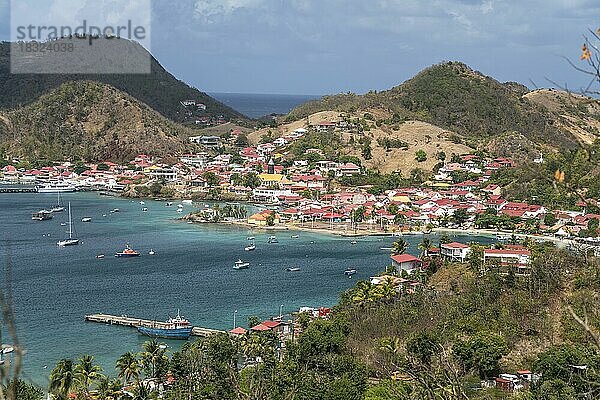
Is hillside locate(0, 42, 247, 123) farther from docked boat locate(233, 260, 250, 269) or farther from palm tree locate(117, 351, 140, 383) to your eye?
palm tree locate(117, 351, 140, 383)

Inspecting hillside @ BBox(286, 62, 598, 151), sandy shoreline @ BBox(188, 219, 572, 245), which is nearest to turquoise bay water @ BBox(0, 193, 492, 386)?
sandy shoreline @ BBox(188, 219, 572, 245)

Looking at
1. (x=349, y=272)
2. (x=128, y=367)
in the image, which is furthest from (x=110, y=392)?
(x=349, y=272)

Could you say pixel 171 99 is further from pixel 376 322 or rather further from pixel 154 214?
pixel 376 322

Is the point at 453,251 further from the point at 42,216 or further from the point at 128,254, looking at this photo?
the point at 42,216

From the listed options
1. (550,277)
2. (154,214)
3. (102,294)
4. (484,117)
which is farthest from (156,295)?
(484,117)

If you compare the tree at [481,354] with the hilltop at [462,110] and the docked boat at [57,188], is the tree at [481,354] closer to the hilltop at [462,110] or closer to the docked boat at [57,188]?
the docked boat at [57,188]
